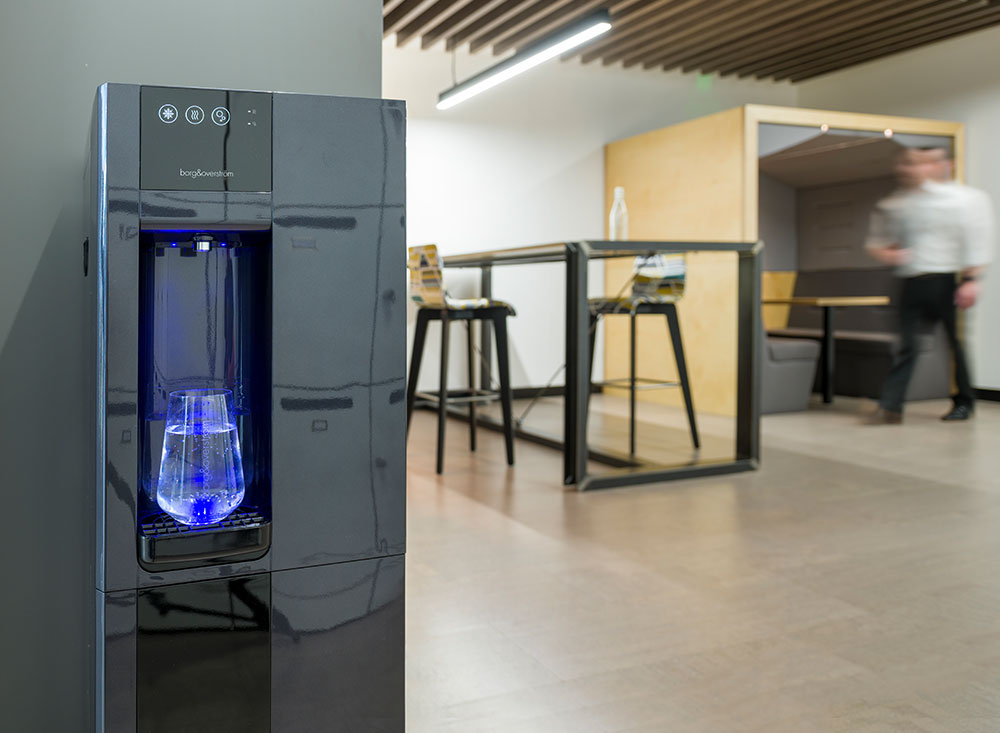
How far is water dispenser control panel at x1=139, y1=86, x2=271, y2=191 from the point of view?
39.0 inches

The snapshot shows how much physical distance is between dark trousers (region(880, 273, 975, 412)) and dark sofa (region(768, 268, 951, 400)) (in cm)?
69

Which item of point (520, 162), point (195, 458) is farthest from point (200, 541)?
point (520, 162)

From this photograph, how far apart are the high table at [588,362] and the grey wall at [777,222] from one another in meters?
3.82

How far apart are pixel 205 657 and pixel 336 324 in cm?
42

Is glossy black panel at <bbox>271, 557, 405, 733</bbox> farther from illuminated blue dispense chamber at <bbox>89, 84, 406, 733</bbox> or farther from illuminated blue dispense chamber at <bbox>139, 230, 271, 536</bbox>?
illuminated blue dispense chamber at <bbox>139, 230, 271, 536</bbox>

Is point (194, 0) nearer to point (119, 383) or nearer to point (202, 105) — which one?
point (202, 105)

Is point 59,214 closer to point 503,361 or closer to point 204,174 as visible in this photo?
point 204,174

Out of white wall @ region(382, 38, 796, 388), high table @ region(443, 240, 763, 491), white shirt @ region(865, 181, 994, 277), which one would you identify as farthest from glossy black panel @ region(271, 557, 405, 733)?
white wall @ region(382, 38, 796, 388)

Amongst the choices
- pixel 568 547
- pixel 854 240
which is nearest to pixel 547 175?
pixel 854 240

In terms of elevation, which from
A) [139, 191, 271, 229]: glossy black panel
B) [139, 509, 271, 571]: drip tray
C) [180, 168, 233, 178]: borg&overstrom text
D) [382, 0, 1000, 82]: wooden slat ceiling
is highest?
[382, 0, 1000, 82]: wooden slat ceiling

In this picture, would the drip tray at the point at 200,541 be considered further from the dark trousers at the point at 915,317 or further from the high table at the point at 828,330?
the high table at the point at 828,330

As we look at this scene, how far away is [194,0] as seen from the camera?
4.32 feet

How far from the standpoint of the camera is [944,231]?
510 centimetres

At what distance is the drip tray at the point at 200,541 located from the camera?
1.03 m
